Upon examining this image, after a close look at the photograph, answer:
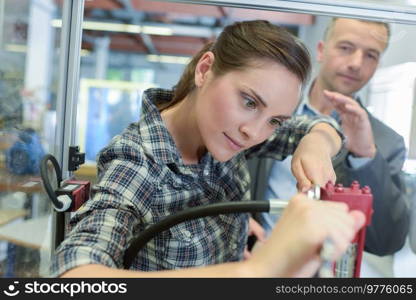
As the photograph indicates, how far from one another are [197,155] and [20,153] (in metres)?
0.34

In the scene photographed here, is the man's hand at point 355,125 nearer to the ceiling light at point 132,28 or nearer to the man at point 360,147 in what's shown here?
the man at point 360,147

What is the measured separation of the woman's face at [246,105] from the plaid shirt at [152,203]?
0.09m

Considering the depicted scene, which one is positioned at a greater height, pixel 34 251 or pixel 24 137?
pixel 24 137

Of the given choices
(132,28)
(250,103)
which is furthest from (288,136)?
(132,28)

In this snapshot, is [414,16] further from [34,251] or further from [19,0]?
[34,251]

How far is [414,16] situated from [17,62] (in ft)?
2.73

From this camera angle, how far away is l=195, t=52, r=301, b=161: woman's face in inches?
25.5

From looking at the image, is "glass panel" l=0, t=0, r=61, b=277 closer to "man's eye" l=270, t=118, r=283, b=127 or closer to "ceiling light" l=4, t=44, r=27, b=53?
"ceiling light" l=4, t=44, r=27, b=53

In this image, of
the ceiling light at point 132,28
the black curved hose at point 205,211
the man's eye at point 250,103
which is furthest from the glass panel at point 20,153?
the ceiling light at point 132,28

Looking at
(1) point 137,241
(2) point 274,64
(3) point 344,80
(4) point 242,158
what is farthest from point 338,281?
(3) point 344,80

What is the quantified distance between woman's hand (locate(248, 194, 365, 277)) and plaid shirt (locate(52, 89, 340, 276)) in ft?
0.72

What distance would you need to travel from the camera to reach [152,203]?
2.20 feet

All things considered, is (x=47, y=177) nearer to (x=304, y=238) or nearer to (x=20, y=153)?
(x=20, y=153)

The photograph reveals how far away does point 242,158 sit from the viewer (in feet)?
3.05
